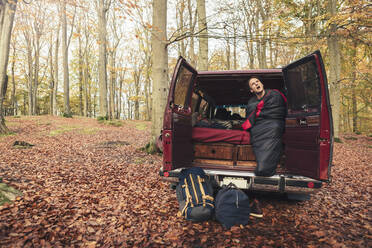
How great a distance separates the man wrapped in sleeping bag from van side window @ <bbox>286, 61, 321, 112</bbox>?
22 centimetres

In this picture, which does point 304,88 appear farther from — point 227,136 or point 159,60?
point 159,60

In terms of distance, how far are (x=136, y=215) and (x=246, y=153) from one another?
2177 millimetres

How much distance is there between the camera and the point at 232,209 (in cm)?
292

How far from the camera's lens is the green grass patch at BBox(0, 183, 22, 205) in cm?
305

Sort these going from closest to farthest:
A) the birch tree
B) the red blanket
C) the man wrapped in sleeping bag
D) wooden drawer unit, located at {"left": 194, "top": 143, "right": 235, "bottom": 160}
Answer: the man wrapped in sleeping bag, the red blanket, wooden drawer unit, located at {"left": 194, "top": 143, "right": 235, "bottom": 160}, the birch tree

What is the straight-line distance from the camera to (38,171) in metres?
4.73

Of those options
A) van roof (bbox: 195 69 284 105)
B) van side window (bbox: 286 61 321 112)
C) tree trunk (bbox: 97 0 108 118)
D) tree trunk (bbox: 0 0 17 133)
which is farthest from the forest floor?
tree trunk (bbox: 97 0 108 118)

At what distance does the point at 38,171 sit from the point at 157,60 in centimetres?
427

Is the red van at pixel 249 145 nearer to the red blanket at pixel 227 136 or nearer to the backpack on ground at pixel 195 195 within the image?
the red blanket at pixel 227 136

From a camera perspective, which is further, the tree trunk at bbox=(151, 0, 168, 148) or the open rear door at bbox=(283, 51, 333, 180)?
the tree trunk at bbox=(151, 0, 168, 148)

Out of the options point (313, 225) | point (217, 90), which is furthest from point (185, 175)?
point (217, 90)

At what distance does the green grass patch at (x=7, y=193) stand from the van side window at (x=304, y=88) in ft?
15.4

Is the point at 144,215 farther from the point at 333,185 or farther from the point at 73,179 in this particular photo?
the point at 333,185

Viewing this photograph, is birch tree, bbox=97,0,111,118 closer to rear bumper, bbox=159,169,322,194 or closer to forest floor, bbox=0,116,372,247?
forest floor, bbox=0,116,372,247
